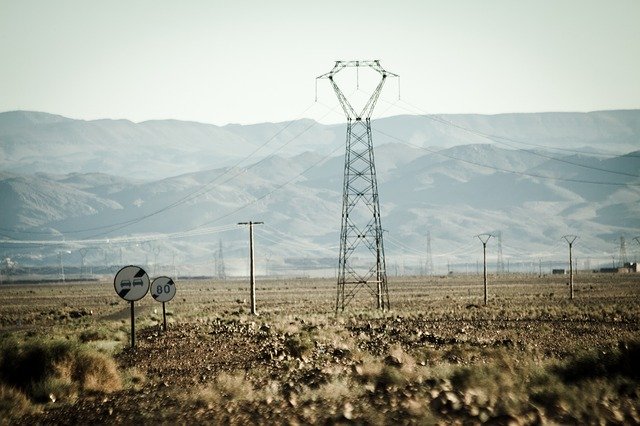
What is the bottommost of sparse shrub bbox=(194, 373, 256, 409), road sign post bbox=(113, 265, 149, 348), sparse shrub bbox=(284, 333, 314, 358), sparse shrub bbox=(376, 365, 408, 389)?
sparse shrub bbox=(284, 333, 314, 358)

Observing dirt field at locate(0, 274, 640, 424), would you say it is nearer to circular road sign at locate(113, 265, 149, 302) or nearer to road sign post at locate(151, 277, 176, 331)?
road sign post at locate(151, 277, 176, 331)

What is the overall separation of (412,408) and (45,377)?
933cm

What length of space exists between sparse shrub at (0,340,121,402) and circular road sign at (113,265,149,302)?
3070 mm

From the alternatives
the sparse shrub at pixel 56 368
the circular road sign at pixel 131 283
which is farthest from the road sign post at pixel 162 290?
the sparse shrub at pixel 56 368

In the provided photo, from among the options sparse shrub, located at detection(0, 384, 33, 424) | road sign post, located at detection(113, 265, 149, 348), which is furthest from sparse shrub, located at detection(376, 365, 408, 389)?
road sign post, located at detection(113, 265, 149, 348)

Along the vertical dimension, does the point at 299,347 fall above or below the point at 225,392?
below

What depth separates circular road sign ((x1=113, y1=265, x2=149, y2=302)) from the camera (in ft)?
72.0

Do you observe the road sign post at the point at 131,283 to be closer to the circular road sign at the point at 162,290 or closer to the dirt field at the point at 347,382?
the dirt field at the point at 347,382

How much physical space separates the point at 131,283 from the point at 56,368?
494 cm

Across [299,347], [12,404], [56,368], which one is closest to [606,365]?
[299,347]

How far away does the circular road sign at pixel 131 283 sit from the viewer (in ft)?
72.0

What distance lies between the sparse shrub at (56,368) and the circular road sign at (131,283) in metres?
3.07

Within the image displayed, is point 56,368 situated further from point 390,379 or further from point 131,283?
point 390,379

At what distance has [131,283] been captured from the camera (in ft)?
72.6
